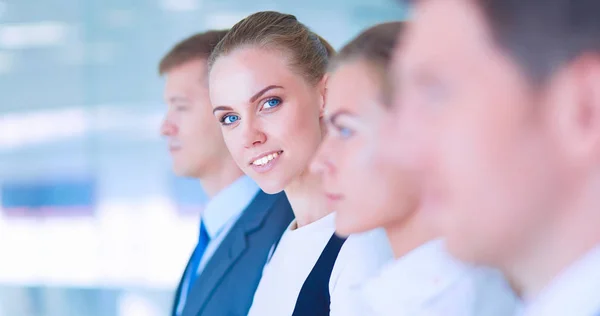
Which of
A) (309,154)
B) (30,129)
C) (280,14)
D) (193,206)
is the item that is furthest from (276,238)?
(30,129)

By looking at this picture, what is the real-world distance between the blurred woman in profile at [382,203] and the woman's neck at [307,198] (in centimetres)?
45

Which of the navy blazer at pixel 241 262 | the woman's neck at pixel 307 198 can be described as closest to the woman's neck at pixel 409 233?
the woman's neck at pixel 307 198

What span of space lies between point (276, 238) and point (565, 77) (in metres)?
1.13

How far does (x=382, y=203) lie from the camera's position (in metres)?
0.91

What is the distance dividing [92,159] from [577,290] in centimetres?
458

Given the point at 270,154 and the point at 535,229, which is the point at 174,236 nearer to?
the point at 270,154

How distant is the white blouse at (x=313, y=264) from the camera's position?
1.05m

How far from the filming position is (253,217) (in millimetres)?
1775

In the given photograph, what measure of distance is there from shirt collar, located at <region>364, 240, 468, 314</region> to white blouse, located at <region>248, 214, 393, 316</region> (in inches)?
4.8

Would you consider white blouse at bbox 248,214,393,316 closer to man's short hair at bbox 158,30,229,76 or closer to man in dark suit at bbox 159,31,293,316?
man in dark suit at bbox 159,31,293,316

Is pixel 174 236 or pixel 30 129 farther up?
pixel 30 129

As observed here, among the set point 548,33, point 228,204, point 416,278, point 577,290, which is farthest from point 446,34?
point 228,204

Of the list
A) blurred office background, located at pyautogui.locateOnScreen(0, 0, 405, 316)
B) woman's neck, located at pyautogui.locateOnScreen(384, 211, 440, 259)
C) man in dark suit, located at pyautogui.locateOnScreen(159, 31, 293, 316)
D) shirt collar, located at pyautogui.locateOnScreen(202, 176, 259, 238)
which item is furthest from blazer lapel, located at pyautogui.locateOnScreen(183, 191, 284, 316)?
blurred office background, located at pyautogui.locateOnScreen(0, 0, 405, 316)

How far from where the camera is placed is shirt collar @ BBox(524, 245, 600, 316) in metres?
0.61
